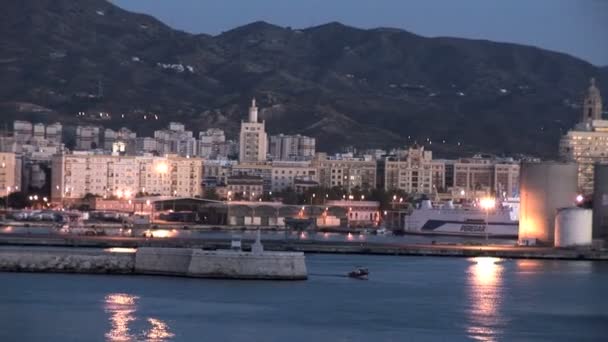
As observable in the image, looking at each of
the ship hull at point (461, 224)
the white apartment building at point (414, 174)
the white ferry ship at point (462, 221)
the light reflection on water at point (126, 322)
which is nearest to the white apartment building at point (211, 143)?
the white apartment building at point (414, 174)

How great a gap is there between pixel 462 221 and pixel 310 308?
53192mm

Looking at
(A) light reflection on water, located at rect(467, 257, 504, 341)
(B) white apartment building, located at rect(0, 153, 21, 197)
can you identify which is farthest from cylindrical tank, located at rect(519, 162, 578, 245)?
(B) white apartment building, located at rect(0, 153, 21, 197)

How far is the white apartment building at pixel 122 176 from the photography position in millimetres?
118312

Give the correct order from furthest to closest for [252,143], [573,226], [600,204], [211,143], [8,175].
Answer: [211,143] → [252,143] → [8,175] → [600,204] → [573,226]

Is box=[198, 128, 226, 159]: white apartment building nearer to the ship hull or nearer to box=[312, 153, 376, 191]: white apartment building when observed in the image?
box=[312, 153, 376, 191]: white apartment building

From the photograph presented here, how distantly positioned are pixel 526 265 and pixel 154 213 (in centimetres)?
4897

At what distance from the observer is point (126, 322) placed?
3753 centimetres

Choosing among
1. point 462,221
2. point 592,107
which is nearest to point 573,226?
point 462,221

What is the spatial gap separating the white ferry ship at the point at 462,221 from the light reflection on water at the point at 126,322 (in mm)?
49061

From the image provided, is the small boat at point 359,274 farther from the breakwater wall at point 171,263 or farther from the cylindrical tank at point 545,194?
the cylindrical tank at point 545,194

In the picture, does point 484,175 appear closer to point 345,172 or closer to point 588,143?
point 588,143


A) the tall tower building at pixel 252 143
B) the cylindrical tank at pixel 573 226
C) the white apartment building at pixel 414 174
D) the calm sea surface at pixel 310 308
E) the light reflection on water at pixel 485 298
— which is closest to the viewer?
the calm sea surface at pixel 310 308

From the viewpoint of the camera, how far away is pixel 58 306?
133 feet

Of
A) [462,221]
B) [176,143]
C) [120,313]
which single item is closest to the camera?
[120,313]
